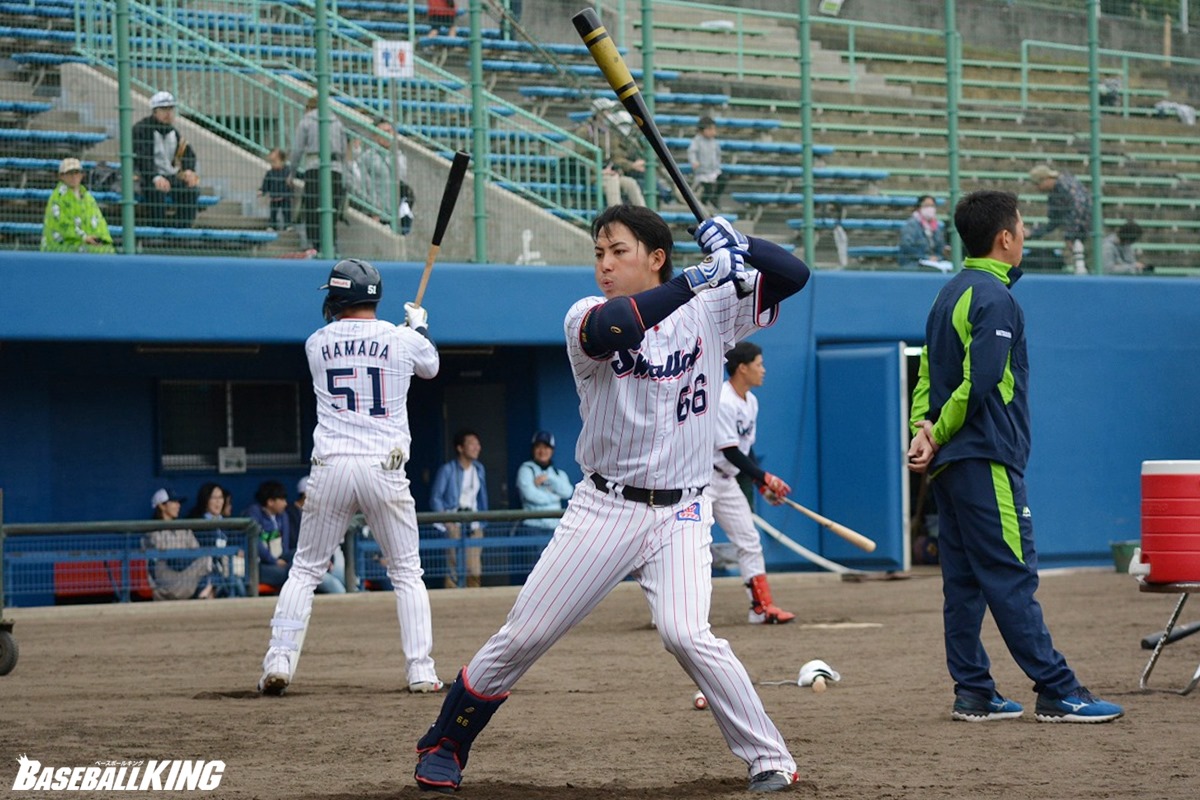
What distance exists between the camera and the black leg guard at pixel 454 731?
16.8 feet

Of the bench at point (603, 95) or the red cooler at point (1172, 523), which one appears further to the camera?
the bench at point (603, 95)

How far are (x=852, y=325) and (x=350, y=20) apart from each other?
19.2 feet

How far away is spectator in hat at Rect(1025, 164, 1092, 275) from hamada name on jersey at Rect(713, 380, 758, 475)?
7.16m

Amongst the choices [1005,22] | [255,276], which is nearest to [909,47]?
[1005,22]

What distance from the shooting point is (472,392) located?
54.2 ft

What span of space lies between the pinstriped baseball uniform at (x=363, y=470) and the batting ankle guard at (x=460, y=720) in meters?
2.78

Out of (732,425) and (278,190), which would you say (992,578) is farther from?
(278,190)

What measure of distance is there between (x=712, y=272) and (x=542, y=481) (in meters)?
10.3

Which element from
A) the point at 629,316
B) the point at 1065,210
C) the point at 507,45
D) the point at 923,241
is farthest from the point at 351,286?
the point at 1065,210

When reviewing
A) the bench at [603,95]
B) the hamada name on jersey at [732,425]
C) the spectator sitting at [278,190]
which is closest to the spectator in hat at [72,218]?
the spectator sitting at [278,190]

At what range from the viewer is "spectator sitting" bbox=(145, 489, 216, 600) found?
13523mm

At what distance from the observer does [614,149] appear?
15734 mm

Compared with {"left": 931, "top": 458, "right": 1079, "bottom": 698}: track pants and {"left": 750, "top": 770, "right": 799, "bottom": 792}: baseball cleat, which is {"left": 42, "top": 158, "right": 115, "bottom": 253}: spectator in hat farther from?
{"left": 750, "top": 770, "right": 799, "bottom": 792}: baseball cleat

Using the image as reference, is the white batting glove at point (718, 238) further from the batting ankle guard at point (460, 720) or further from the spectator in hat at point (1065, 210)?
the spectator in hat at point (1065, 210)
